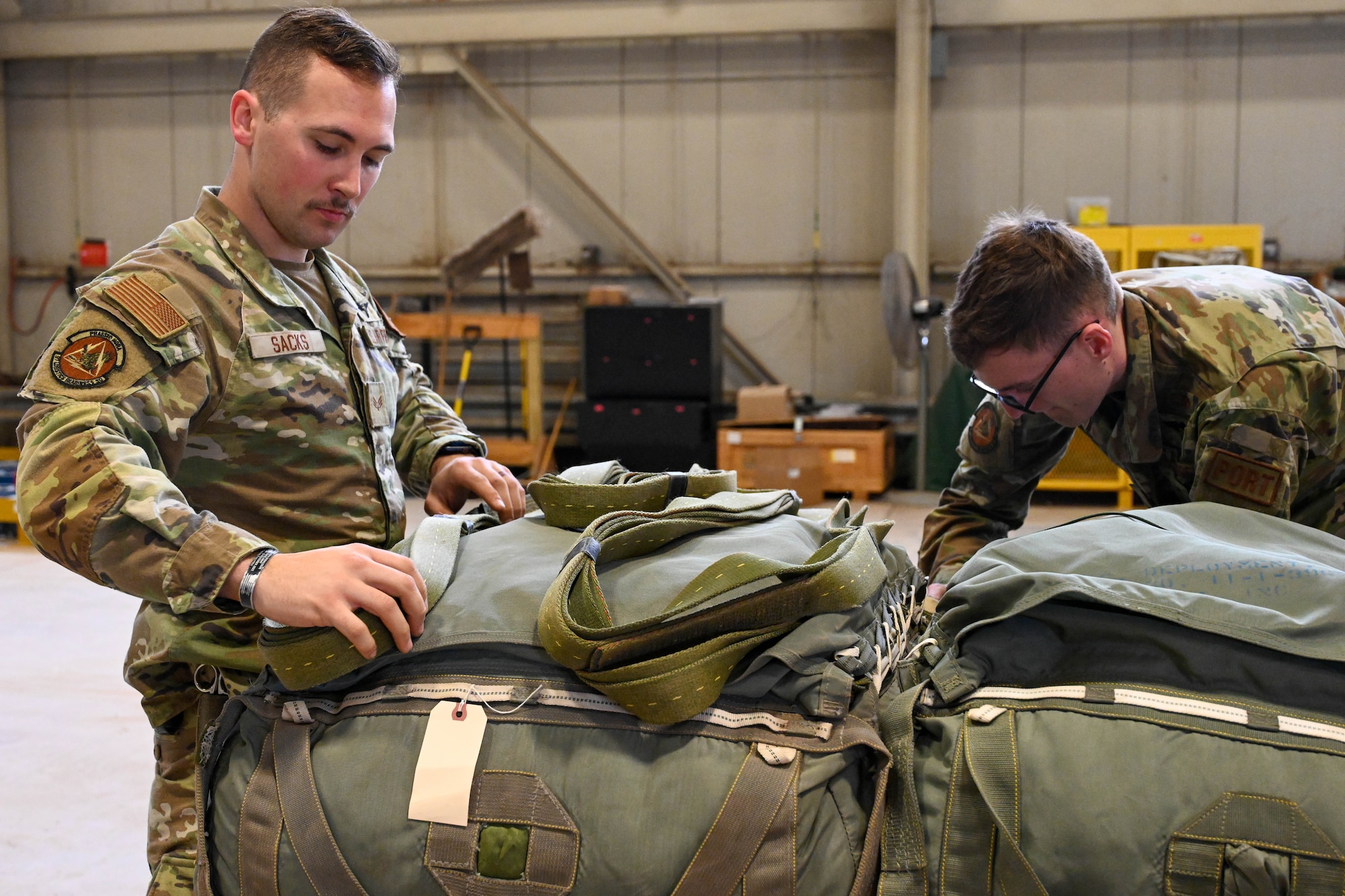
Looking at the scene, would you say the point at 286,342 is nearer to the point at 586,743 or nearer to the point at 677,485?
the point at 677,485

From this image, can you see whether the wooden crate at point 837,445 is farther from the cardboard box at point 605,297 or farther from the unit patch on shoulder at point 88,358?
the unit patch on shoulder at point 88,358

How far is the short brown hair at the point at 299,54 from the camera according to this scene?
134 cm

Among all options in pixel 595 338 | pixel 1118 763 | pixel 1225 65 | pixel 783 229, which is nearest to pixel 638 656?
pixel 1118 763

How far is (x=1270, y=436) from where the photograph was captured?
143cm

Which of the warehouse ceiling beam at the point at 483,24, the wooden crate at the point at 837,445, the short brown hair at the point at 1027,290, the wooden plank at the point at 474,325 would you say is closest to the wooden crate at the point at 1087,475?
the wooden crate at the point at 837,445

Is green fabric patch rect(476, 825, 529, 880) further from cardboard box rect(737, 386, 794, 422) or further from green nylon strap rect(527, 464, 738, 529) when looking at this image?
cardboard box rect(737, 386, 794, 422)

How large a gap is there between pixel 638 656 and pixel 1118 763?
40 centimetres

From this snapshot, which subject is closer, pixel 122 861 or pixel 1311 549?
pixel 1311 549

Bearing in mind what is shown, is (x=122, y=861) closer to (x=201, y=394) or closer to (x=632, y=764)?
(x=201, y=394)

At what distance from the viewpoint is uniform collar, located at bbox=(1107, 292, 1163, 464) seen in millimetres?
1608

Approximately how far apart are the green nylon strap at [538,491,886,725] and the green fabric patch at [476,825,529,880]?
146 millimetres

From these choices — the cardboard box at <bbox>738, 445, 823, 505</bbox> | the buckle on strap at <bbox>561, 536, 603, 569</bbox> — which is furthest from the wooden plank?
the buckle on strap at <bbox>561, 536, 603, 569</bbox>

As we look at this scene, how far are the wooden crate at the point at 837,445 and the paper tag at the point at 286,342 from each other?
4692 millimetres

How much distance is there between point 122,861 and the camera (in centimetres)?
215
